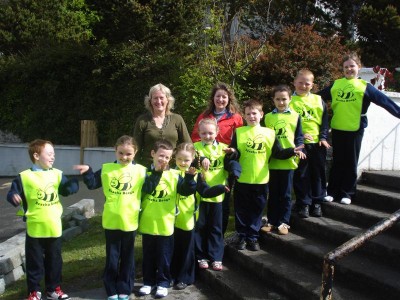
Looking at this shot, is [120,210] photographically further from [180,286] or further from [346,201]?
[346,201]

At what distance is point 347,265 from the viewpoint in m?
4.05

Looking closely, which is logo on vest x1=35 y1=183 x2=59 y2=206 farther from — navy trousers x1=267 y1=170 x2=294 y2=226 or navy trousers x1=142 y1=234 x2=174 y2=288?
navy trousers x1=267 y1=170 x2=294 y2=226

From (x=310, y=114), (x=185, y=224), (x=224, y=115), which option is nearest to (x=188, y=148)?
(x=185, y=224)

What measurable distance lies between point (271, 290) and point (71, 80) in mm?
10137

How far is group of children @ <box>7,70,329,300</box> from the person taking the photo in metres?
4.09

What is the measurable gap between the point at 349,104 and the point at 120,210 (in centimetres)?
273

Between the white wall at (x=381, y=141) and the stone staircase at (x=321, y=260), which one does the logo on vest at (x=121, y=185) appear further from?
the white wall at (x=381, y=141)

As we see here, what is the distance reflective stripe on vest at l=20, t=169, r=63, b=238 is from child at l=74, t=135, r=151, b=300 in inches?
14.5

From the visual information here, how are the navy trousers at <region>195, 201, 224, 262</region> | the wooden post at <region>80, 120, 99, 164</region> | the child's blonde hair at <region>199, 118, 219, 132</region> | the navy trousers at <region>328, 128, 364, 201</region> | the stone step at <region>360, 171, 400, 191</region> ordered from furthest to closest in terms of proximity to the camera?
the wooden post at <region>80, 120, 99, 164</region> → the stone step at <region>360, 171, 400, 191</region> → the navy trousers at <region>328, 128, 364, 201</region> → the navy trousers at <region>195, 201, 224, 262</region> → the child's blonde hair at <region>199, 118, 219, 132</region>

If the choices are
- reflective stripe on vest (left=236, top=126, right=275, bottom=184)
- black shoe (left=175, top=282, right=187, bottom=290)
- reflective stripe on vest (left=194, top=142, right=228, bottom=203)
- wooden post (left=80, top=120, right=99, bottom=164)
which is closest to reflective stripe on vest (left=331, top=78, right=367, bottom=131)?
reflective stripe on vest (left=236, top=126, right=275, bottom=184)

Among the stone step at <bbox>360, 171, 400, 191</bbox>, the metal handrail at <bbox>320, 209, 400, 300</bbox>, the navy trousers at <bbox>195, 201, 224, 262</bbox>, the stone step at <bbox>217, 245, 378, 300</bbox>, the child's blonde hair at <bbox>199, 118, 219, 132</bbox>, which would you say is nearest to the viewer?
the metal handrail at <bbox>320, 209, 400, 300</bbox>

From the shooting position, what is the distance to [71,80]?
12.8m

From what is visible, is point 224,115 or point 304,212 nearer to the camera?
point 224,115

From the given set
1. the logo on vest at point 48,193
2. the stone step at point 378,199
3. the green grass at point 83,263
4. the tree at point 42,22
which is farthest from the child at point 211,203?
the tree at point 42,22
